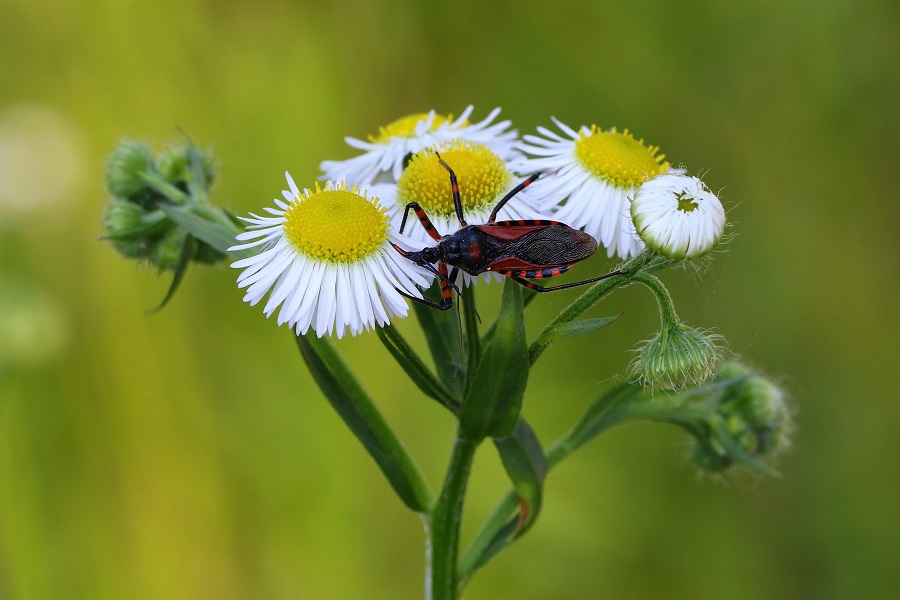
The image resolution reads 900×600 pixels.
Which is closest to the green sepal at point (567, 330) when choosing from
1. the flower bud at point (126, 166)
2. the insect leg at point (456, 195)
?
the insect leg at point (456, 195)

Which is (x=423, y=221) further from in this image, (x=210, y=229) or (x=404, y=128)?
(x=210, y=229)

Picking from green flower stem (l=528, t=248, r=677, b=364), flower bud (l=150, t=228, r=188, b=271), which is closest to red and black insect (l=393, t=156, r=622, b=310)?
green flower stem (l=528, t=248, r=677, b=364)

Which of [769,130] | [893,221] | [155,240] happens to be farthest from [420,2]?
[893,221]

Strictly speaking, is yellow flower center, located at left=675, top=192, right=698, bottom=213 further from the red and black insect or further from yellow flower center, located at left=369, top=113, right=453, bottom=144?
yellow flower center, located at left=369, top=113, right=453, bottom=144

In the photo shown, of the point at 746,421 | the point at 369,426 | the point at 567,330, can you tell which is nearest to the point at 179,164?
the point at 369,426

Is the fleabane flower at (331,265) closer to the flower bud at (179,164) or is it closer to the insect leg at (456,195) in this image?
the insect leg at (456,195)

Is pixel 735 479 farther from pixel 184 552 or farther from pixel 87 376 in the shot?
pixel 87 376
